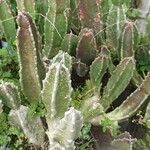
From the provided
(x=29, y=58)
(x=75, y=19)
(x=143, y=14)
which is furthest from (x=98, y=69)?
(x=143, y=14)

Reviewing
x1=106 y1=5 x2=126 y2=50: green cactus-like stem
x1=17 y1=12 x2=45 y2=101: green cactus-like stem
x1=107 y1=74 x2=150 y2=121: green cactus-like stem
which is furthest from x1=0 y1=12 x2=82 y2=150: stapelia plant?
x1=106 y1=5 x2=126 y2=50: green cactus-like stem

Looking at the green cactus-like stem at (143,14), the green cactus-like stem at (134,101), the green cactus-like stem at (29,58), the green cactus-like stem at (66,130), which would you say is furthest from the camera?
the green cactus-like stem at (143,14)

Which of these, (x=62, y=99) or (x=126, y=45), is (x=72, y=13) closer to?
(x=126, y=45)

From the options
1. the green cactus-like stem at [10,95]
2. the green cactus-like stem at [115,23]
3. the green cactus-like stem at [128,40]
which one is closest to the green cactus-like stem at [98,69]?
the green cactus-like stem at [128,40]

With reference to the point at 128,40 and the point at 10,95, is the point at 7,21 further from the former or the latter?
the point at 128,40

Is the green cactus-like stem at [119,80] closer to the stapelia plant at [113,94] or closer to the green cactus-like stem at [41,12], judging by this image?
the stapelia plant at [113,94]

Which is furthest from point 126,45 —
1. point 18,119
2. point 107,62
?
point 18,119

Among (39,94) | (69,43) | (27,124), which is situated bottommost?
(27,124)
